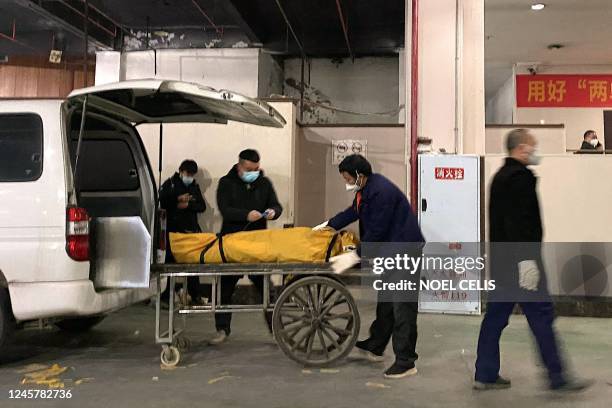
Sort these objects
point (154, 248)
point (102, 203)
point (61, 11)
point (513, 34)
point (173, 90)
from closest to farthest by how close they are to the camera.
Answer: point (173, 90) < point (154, 248) < point (102, 203) < point (61, 11) < point (513, 34)

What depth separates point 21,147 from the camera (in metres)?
3.99

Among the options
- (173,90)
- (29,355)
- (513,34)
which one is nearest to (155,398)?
(29,355)

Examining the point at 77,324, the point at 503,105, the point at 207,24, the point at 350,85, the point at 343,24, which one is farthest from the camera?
the point at 503,105

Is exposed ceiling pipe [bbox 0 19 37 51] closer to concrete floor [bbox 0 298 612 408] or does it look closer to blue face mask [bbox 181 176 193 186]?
blue face mask [bbox 181 176 193 186]

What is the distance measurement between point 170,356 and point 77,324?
174cm

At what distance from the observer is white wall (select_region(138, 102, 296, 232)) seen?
686 centimetres

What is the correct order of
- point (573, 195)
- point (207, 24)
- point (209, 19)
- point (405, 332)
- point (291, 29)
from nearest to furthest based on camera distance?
1. point (405, 332)
2. point (573, 195)
3. point (209, 19)
4. point (207, 24)
5. point (291, 29)

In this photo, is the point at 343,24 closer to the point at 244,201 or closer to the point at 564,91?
the point at 564,91

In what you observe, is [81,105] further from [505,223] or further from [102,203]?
[505,223]

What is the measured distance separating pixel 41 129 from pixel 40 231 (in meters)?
0.72

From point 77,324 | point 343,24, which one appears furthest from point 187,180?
point 343,24

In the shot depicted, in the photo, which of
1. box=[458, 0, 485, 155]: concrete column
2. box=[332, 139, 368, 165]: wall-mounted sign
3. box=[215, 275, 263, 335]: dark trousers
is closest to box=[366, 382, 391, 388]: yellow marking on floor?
box=[215, 275, 263, 335]: dark trousers

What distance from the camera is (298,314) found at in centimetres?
419

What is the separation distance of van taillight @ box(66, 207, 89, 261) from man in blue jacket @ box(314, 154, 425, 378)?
5.80ft
